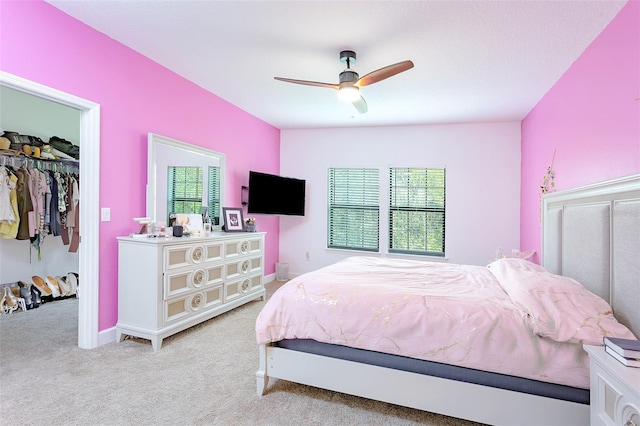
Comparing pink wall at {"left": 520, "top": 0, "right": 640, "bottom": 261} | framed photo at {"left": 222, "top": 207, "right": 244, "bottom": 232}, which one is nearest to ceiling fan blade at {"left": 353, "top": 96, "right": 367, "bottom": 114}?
pink wall at {"left": 520, "top": 0, "right": 640, "bottom": 261}

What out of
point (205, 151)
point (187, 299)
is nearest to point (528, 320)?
point (187, 299)

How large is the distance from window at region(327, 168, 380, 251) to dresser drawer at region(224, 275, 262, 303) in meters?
1.77

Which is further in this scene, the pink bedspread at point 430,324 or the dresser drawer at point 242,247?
the dresser drawer at point 242,247

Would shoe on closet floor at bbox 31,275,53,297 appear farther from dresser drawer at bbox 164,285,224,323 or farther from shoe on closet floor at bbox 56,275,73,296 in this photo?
dresser drawer at bbox 164,285,224,323

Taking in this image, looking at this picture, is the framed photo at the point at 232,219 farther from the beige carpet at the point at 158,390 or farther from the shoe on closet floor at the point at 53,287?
the shoe on closet floor at the point at 53,287

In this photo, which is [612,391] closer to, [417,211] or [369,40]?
[369,40]

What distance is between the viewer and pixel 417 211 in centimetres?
519

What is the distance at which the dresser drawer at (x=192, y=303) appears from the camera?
2824 millimetres

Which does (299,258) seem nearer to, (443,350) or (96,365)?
(96,365)

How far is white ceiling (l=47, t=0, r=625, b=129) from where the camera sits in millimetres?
2217

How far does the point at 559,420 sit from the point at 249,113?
4624 millimetres

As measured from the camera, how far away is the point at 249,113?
15.6 feet

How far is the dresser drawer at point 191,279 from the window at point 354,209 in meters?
2.52

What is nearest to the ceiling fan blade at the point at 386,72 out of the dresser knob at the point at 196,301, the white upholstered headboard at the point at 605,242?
the white upholstered headboard at the point at 605,242
